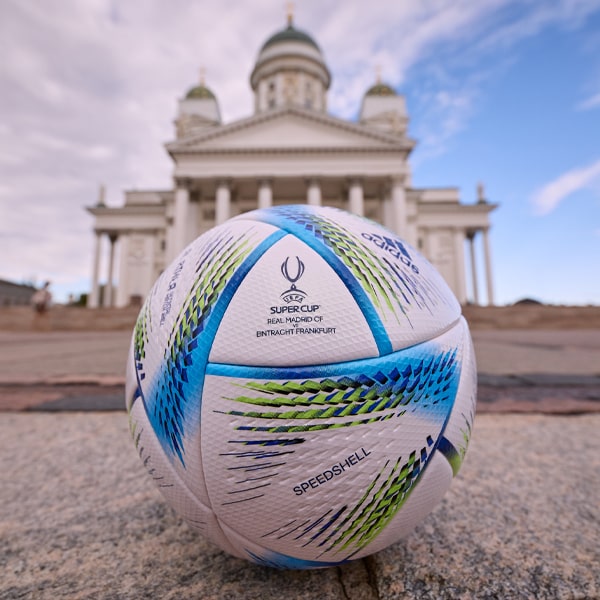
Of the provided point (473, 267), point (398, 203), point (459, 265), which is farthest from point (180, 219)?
point (473, 267)

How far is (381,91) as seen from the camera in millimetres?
43062

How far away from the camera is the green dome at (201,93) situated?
42.5 m

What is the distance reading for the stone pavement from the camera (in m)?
0.98

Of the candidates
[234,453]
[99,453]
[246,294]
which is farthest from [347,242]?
[99,453]

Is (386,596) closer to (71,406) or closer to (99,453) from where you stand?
(99,453)

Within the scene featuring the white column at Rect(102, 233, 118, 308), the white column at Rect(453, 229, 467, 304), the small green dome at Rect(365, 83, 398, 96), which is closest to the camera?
the white column at Rect(453, 229, 467, 304)

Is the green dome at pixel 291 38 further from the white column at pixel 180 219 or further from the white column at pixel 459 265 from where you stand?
the white column at pixel 459 265

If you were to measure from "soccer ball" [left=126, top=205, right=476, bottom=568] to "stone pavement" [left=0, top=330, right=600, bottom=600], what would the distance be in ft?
0.35

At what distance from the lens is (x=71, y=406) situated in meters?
2.79

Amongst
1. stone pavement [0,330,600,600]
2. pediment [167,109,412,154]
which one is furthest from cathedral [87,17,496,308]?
stone pavement [0,330,600,600]

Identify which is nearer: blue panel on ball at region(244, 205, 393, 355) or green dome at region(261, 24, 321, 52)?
blue panel on ball at region(244, 205, 393, 355)

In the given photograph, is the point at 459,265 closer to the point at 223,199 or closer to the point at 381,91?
the point at 381,91

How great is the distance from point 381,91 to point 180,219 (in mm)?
27533

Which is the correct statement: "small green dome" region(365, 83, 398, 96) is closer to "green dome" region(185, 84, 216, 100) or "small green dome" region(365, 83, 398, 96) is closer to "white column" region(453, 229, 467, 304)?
"green dome" region(185, 84, 216, 100)
